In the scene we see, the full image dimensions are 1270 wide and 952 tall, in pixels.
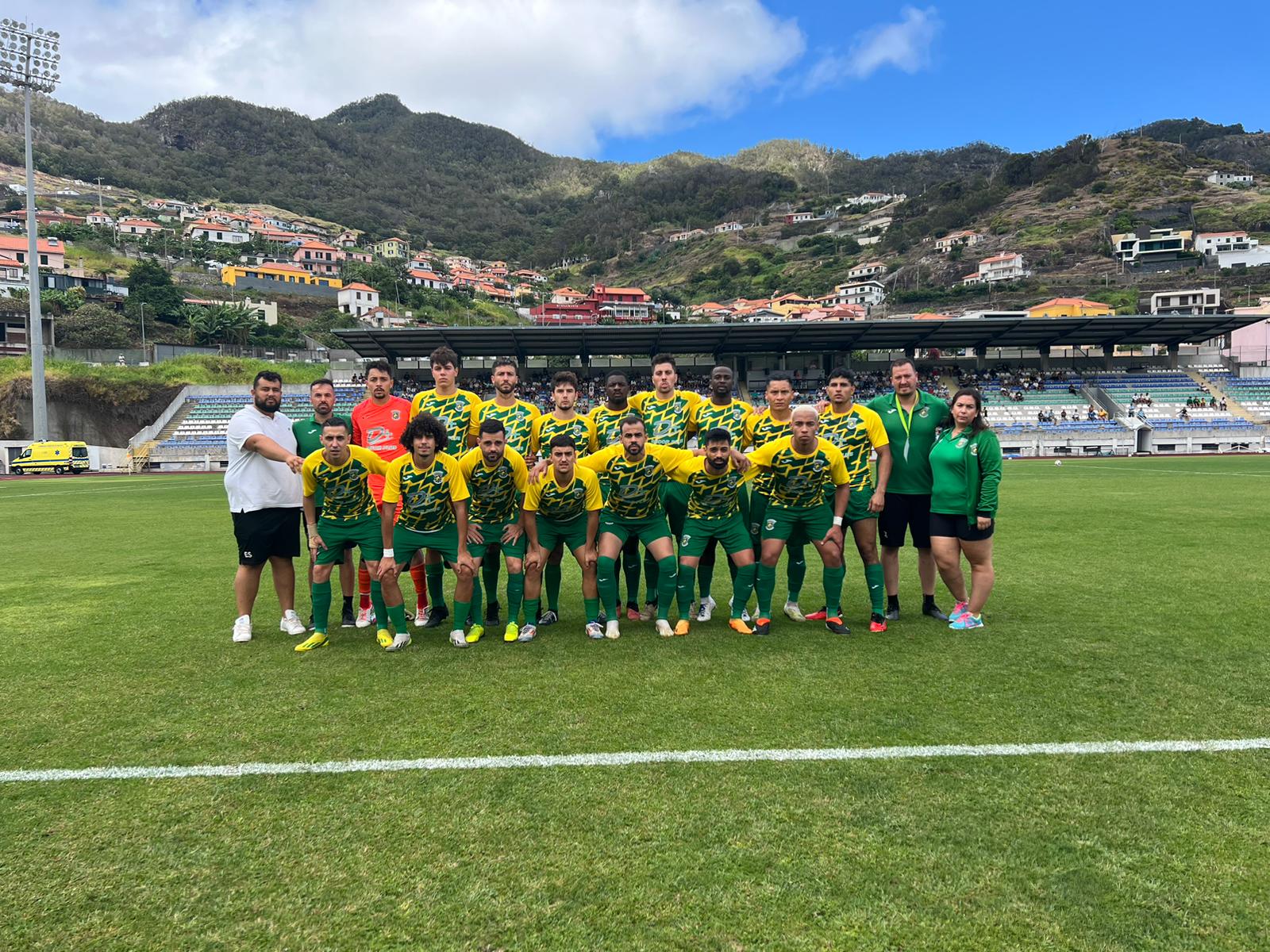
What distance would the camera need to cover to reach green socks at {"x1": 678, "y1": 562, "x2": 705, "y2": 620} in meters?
5.55

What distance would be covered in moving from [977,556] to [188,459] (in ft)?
117

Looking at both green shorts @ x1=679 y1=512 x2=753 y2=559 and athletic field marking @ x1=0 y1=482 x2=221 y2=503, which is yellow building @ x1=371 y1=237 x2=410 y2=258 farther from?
green shorts @ x1=679 y1=512 x2=753 y2=559

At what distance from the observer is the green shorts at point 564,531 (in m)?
5.48

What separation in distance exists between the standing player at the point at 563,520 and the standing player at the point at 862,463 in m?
1.89

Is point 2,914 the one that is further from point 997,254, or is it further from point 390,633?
point 997,254

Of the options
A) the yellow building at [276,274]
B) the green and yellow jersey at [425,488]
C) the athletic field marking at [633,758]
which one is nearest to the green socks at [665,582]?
the green and yellow jersey at [425,488]

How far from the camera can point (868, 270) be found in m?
115

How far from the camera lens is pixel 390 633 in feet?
17.3

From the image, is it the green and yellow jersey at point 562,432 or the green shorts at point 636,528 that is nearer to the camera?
the green shorts at point 636,528

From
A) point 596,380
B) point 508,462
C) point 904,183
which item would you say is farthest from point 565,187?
point 508,462

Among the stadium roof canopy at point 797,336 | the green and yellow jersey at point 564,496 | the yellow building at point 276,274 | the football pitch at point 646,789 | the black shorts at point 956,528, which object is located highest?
the yellow building at point 276,274

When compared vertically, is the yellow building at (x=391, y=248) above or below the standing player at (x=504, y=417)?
above

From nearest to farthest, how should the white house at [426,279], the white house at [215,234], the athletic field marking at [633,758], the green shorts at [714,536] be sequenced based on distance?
the athletic field marking at [633,758], the green shorts at [714,536], the white house at [215,234], the white house at [426,279]

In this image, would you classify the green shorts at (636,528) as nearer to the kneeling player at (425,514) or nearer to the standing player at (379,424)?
the kneeling player at (425,514)
